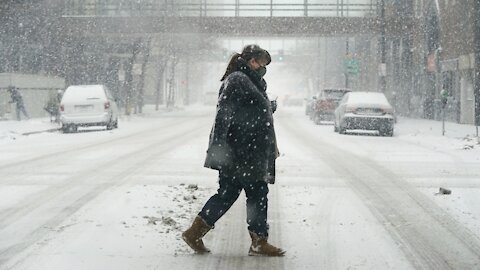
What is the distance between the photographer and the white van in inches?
928

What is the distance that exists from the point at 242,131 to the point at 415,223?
246 centimetres

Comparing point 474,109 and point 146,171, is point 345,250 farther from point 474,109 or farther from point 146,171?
point 474,109

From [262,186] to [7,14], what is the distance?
3155cm

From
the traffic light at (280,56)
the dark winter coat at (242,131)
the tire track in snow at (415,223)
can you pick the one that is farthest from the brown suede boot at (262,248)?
the traffic light at (280,56)

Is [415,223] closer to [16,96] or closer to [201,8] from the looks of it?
[16,96]

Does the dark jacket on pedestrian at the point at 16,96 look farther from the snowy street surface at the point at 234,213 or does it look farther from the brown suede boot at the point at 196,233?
the brown suede boot at the point at 196,233

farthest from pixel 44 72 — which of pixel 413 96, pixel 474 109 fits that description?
pixel 474 109

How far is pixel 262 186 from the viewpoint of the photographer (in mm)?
5219

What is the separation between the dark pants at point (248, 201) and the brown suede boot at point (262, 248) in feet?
0.13

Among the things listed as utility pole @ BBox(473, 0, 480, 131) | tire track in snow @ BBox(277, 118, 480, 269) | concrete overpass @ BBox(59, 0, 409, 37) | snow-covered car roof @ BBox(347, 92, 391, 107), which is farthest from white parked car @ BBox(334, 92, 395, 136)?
concrete overpass @ BBox(59, 0, 409, 37)

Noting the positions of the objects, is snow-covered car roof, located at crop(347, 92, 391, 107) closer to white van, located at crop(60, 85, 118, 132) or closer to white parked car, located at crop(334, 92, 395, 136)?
white parked car, located at crop(334, 92, 395, 136)

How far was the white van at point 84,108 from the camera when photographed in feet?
77.4

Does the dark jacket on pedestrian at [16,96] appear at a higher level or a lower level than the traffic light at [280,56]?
lower

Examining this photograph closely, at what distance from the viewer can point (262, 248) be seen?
5.23 meters
